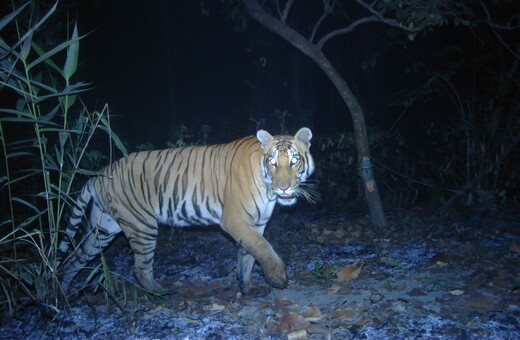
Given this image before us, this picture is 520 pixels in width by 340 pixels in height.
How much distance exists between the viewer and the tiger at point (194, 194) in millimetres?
3525

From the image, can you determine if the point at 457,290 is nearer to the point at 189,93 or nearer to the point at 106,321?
the point at 106,321

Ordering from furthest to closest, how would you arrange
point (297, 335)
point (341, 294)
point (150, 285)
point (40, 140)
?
point (150, 285), point (341, 294), point (40, 140), point (297, 335)

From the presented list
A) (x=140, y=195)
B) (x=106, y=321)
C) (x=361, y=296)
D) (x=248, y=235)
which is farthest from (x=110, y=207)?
(x=361, y=296)

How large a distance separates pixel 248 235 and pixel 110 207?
4.47 feet

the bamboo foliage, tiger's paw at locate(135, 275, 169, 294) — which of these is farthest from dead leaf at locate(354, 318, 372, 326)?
the bamboo foliage

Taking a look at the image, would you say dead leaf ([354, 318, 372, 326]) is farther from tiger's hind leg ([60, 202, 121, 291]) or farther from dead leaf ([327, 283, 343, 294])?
tiger's hind leg ([60, 202, 121, 291])

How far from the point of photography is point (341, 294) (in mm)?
3279

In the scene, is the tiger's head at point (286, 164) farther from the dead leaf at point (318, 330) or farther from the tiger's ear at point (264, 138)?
the dead leaf at point (318, 330)

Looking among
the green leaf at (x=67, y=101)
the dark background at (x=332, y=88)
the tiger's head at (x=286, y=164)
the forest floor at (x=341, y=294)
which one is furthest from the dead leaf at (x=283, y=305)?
the green leaf at (x=67, y=101)

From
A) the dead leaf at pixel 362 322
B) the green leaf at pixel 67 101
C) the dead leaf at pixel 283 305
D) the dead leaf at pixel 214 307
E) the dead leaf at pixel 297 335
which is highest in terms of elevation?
the green leaf at pixel 67 101

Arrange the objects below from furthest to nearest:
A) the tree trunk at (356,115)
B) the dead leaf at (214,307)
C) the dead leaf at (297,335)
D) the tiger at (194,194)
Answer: the tree trunk at (356,115) → the tiger at (194,194) → the dead leaf at (214,307) → the dead leaf at (297,335)

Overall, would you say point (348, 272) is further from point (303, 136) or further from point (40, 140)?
point (40, 140)

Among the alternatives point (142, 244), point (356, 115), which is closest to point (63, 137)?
point (142, 244)

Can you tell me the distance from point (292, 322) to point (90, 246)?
2.09m
